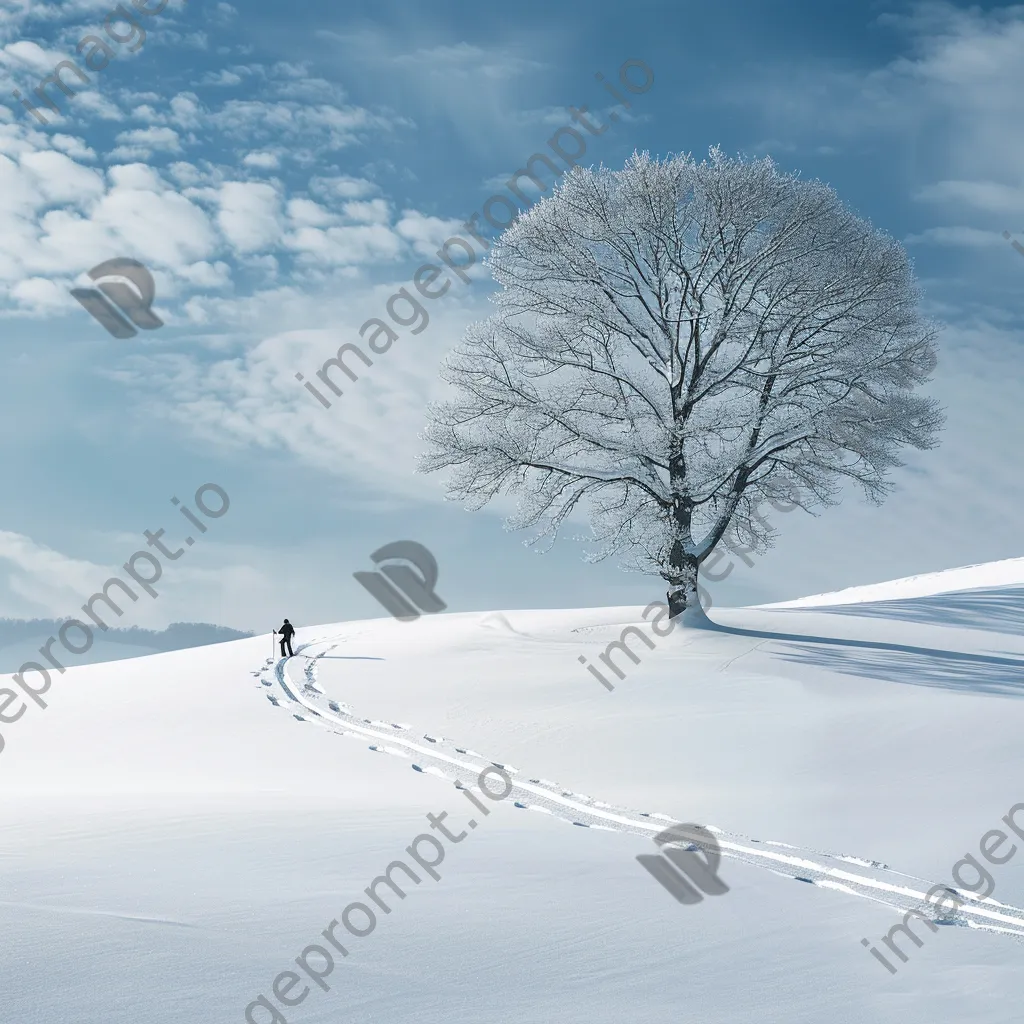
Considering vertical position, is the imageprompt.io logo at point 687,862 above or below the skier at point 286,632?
below

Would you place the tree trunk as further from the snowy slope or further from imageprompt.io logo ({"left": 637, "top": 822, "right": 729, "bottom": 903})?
imageprompt.io logo ({"left": 637, "top": 822, "right": 729, "bottom": 903})

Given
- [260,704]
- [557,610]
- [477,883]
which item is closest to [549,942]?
[477,883]

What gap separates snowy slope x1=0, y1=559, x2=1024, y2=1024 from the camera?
4.72 metres

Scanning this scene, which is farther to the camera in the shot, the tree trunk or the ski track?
the tree trunk

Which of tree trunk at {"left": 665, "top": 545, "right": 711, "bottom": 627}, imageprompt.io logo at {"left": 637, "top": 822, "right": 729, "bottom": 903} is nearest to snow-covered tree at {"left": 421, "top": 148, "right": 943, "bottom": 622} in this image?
tree trunk at {"left": 665, "top": 545, "right": 711, "bottom": 627}

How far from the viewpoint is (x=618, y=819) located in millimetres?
9297

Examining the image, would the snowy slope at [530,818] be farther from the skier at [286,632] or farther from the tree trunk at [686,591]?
the tree trunk at [686,591]

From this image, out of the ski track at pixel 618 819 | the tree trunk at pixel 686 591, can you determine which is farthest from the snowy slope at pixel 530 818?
the tree trunk at pixel 686 591

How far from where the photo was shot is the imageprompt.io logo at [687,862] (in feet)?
22.2

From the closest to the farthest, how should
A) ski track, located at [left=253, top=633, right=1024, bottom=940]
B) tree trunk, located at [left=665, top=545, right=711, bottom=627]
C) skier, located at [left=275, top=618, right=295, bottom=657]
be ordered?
ski track, located at [left=253, top=633, right=1024, bottom=940]
tree trunk, located at [left=665, top=545, right=711, bottom=627]
skier, located at [left=275, top=618, right=295, bottom=657]

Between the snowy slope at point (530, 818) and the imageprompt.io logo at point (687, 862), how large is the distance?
192 millimetres

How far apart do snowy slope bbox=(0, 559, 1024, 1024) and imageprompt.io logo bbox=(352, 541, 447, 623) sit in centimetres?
222

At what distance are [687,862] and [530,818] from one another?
196cm

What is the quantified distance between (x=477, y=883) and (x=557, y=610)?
46.8 feet
